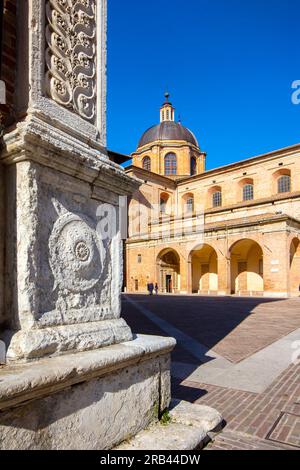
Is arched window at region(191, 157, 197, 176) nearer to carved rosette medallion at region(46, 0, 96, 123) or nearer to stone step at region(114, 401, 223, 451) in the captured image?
carved rosette medallion at region(46, 0, 96, 123)

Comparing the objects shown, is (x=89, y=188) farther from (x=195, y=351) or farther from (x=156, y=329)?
(x=156, y=329)

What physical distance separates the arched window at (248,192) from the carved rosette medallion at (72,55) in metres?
36.9

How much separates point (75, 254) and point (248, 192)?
38.1m

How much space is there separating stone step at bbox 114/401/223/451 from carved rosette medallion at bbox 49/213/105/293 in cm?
107

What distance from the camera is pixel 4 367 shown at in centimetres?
193

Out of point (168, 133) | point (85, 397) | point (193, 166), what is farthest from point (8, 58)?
point (168, 133)

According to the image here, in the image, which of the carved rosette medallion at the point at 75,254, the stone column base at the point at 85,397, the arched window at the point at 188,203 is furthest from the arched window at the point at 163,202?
the stone column base at the point at 85,397

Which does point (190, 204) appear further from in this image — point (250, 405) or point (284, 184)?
point (250, 405)

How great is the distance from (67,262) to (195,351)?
15.8 feet

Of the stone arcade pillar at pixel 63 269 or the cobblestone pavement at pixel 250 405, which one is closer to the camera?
the stone arcade pillar at pixel 63 269

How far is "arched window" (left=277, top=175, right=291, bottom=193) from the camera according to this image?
35344mm

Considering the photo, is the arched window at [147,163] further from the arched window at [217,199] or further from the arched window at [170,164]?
the arched window at [217,199]

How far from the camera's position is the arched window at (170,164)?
4619cm

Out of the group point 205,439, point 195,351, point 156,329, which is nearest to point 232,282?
point 156,329
